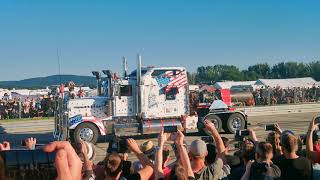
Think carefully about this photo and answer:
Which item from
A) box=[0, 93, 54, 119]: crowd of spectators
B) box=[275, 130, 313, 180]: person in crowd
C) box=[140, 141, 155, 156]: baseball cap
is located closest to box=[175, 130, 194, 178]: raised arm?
box=[140, 141, 155, 156]: baseball cap

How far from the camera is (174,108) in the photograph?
19.2 m

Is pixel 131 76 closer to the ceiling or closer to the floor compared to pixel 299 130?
closer to the ceiling

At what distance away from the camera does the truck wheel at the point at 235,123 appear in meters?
20.2

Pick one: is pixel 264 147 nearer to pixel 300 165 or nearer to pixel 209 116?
pixel 300 165

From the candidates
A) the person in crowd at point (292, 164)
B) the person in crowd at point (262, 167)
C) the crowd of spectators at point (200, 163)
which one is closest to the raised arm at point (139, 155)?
the crowd of spectators at point (200, 163)

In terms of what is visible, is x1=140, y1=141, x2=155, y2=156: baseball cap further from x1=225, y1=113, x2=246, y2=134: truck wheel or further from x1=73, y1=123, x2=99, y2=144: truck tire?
x1=225, y1=113, x2=246, y2=134: truck wheel

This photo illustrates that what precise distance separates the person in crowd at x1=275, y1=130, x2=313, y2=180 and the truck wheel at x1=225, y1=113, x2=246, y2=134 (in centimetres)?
1481

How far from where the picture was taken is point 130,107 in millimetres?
18875

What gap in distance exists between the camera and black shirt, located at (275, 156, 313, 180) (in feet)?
17.9

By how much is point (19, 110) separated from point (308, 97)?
2306cm

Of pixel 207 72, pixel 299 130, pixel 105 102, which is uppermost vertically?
pixel 207 72

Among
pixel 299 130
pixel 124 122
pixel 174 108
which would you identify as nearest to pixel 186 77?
pixel 174 108

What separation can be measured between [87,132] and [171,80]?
3.45 metres

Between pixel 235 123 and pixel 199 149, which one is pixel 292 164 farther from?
pixel 235 123
